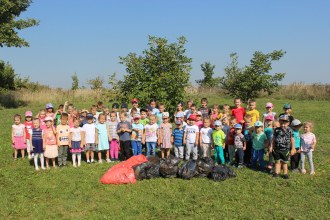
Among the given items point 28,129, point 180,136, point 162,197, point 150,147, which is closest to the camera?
point 162,197

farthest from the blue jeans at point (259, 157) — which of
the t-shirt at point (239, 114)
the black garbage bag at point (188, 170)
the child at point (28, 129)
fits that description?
the child at point (28, 129)

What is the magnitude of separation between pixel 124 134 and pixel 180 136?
67.2 inches

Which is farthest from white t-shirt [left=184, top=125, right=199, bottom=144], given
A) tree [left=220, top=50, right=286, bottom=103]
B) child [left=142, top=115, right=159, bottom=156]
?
tree [left=220, top=50, right=286, bottom=103]

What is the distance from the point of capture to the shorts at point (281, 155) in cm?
841

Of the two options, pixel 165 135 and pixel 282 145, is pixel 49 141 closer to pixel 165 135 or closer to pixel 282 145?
pixel 165 135

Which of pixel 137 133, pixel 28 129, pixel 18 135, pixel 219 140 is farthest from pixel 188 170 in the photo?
pixel 18 135

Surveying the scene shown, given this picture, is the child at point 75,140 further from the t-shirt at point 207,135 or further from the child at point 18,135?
the t-shirt at point 207,135

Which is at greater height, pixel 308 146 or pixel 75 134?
pixel 75 134

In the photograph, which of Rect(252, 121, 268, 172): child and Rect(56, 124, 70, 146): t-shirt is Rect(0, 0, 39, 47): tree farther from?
Rect(252, 121, 268, 172): child

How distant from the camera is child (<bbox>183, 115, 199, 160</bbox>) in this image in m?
9.93

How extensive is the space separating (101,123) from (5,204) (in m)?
3.89

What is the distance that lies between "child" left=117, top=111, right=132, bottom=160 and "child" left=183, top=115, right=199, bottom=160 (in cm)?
172

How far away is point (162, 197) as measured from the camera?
734 centimetres

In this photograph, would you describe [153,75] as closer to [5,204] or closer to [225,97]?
[5,204]
